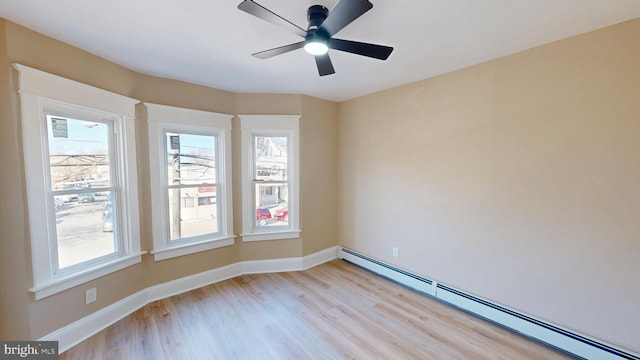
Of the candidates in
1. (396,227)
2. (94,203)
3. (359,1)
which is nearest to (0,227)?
(94,203)

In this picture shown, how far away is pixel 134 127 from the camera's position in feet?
8.73

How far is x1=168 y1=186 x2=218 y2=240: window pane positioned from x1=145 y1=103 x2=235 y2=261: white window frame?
63mm

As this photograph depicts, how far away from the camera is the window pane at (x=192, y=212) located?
306 cm

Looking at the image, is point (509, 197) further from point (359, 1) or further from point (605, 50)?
point (359, 1)

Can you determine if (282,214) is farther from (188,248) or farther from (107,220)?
(107,220)

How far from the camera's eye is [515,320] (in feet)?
7.66

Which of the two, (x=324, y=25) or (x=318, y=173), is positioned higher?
(x=324, y=25)

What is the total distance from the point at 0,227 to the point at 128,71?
5.52ft

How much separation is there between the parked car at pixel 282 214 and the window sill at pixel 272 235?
0.65 feet

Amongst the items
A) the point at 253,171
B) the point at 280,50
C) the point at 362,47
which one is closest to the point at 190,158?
the point at 253,171

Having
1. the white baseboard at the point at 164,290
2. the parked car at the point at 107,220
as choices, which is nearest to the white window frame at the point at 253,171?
the white baseboard at the point at 164,290

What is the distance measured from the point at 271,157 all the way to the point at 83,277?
89.6 inches

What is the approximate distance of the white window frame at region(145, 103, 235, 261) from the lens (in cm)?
285

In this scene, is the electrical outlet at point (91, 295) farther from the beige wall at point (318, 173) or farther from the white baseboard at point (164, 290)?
the beige wall at point (318, 173)
